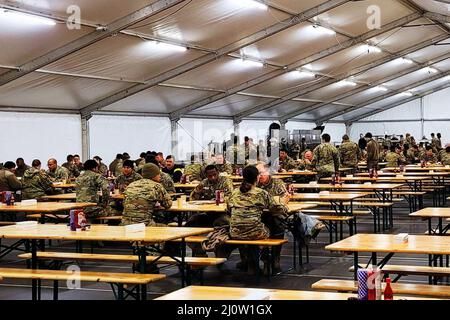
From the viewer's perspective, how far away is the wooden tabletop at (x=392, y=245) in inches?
191

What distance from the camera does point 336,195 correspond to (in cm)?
934

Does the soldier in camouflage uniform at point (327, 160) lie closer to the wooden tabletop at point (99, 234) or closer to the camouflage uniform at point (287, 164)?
the camouflage uniform at point (287, 164)

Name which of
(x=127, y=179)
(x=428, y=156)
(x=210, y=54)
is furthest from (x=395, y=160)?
(x=127, y=179)

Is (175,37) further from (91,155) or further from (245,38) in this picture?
(91,155)

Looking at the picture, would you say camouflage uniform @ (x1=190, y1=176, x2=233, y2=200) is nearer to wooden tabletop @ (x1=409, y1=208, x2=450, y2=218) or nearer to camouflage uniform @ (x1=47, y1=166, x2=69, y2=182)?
wooden tabletop @ (x1=409, y1=208, x2=450, y2=218)

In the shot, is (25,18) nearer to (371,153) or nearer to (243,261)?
(243,261)

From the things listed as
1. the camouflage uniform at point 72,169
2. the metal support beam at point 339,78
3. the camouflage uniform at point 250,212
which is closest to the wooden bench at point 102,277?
the camouflage uniform at point 250,212

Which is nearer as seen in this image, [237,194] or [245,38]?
[237,194]

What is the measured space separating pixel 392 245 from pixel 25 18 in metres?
8.91

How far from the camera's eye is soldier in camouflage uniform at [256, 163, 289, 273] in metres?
7.57

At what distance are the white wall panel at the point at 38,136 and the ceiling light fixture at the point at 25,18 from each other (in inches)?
166

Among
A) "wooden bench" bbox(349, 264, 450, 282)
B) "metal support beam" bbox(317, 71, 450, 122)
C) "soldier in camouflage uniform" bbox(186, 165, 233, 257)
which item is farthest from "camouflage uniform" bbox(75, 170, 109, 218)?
"metal support beam" bbox(317, 71, 450, 122)

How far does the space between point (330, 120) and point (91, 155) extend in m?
17.9
